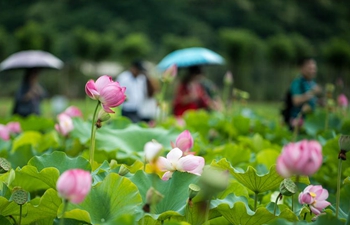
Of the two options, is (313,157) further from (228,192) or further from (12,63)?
(12,63)

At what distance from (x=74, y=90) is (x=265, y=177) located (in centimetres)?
1797

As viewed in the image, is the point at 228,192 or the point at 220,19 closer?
the point at 228,192

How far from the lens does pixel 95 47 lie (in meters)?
18.3

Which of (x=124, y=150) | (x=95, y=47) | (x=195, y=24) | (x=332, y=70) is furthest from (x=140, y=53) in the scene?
(x=124, y=150)

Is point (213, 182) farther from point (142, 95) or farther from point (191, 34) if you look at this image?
point (191, 34)

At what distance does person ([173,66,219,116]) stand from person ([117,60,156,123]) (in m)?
0.24

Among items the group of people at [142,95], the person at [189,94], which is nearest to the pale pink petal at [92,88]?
the group of people at [142,95]

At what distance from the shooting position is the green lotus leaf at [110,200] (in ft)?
2.91

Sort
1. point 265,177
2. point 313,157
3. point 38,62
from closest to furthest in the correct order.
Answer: point 313,157, point 265,177, point 38,62

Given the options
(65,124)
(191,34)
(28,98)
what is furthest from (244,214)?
(191,34)

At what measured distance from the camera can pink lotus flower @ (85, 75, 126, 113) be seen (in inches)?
39.2

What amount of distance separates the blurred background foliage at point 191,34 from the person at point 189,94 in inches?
498

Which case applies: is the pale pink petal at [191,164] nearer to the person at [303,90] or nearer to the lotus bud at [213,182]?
the lotus bud at [213,182]

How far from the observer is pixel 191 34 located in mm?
27234
